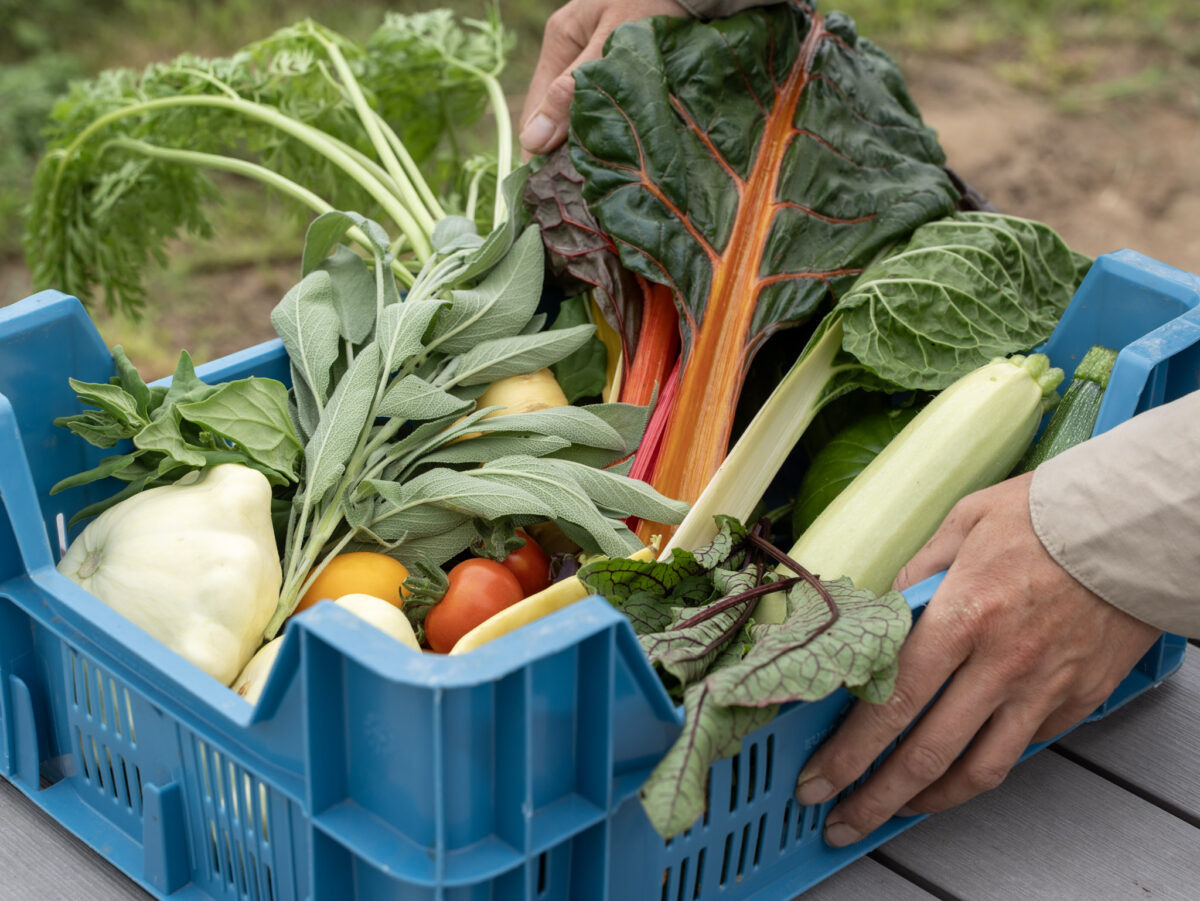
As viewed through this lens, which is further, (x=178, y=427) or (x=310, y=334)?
(x=310, y=334)

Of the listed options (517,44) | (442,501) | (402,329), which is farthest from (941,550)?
(517,44)

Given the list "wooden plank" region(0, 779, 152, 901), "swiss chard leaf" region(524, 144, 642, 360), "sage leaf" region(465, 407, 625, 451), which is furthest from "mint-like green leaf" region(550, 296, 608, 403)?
"wooden plank" region(0, 779, 152, 901)

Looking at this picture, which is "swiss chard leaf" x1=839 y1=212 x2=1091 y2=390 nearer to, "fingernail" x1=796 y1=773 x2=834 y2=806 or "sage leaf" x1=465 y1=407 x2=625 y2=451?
"sage leaf" x1=465 y1=407 x2=625 y2=451

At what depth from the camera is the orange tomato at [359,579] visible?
1.18m

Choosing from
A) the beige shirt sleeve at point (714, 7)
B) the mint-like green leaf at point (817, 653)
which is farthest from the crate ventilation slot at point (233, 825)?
the beige shirt sleeve at point (714, 7)

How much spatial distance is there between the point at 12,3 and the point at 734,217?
136 inches

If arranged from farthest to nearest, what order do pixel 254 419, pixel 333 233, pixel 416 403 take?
pixel 333 233, pixel 416 403, pixel 254 419

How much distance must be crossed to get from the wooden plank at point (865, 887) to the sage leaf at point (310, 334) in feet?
2.25

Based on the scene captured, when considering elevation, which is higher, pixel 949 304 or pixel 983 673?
pixel 949 304

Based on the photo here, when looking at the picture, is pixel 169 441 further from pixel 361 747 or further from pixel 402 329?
pixel 361 747

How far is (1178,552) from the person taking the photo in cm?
96

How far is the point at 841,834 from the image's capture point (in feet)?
3.44

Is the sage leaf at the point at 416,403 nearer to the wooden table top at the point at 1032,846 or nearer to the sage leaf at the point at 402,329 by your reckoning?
the sage leaf at the point at 402,329

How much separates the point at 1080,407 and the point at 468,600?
71 cm
